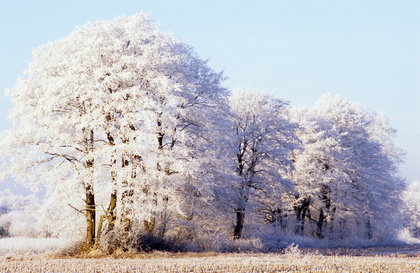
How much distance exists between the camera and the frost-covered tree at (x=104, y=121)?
20188 mm

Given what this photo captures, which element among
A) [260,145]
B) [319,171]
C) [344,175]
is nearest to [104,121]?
[260,145]

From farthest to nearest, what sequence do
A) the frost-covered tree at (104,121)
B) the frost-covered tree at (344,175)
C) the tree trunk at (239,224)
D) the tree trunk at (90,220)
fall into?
1. the frost-covered tree at (344,175)
2. the tree trunk at (239,224)
3. the tree trunk at (90,220)
4. the frost-covered tree at (104,121)

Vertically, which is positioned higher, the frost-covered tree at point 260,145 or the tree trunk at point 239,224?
the frost-covered tree at point 260,145

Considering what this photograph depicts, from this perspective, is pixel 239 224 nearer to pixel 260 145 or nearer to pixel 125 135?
Answer: pixel 260 145

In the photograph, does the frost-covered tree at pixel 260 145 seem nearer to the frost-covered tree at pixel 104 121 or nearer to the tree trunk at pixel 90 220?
the frost-covered tree at pixel 104 121

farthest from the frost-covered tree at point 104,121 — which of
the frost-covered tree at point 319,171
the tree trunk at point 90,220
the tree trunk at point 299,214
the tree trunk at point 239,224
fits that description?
the tree trunk at point 299,214

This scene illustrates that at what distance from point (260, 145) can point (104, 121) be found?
574 inches

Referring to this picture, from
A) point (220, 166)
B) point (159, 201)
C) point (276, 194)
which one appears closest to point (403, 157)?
point (276, 194)

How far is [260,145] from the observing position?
3225 centimetres

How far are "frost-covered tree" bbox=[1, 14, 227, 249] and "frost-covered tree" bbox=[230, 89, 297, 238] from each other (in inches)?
385

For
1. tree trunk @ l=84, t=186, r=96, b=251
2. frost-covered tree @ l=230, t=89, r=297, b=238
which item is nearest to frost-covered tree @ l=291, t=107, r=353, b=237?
frost-covered tree @ l=230, t=89, r=297, b=238

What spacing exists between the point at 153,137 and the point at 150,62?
3.66 meters

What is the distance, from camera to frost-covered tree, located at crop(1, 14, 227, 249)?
2019cm

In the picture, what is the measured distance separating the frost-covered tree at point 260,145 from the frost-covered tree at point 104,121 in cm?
979
